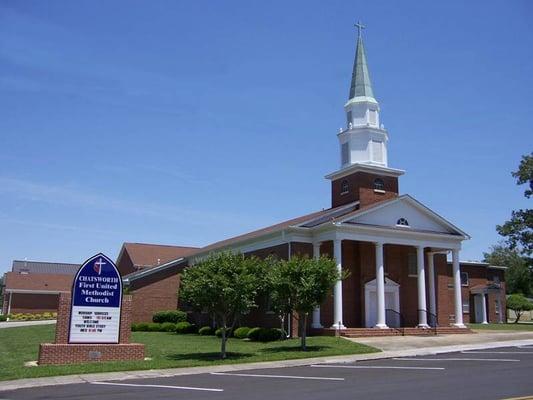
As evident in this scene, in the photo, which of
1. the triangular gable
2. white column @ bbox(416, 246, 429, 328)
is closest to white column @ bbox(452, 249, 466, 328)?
the triangular gable

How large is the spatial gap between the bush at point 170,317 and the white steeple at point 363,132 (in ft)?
56.0

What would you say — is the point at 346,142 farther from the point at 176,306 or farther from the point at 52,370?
the point at 52,370

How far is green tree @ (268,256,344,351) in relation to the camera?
24438 millimetres

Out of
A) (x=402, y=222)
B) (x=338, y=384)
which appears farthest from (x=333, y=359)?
(x=402, y=222)

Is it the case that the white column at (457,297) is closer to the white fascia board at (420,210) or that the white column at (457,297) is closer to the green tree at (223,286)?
the white fascia board at (420,210)

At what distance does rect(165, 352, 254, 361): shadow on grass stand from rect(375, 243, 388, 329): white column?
11.0 metres

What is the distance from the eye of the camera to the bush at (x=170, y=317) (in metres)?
43.2

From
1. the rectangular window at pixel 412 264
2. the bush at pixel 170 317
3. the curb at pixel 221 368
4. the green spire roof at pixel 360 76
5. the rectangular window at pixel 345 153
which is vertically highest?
the green spire roof at pixel 360 76

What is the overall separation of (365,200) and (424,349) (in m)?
12.5

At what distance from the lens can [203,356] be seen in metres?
22.0

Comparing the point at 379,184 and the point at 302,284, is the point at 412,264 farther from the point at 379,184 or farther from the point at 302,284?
the point at 302,284

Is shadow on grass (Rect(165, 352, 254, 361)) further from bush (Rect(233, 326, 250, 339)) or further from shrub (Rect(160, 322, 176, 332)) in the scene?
shrub (Rect(160, 322, 176, 332))

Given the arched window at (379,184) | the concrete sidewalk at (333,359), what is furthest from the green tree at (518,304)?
the arched window at (379,184)

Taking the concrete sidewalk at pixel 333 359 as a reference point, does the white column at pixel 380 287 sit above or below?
above
